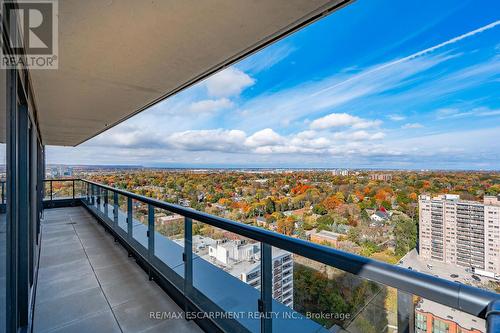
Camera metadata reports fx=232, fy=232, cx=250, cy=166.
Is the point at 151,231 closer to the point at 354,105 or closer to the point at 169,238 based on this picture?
the point at 169,238

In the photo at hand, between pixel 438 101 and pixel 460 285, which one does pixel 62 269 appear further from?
pixel 438 101

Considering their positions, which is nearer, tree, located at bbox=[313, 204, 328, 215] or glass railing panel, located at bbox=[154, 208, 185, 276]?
glass railing panel, located at bbox=[154, 208, 185, 276]

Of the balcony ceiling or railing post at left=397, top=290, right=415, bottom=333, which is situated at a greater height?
the balcony ceiling

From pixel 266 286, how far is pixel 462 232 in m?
3.43

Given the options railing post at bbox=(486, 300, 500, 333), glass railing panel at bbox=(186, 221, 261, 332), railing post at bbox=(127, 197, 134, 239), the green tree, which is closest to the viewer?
railing post at bbox=(486, 300, 500, 333)

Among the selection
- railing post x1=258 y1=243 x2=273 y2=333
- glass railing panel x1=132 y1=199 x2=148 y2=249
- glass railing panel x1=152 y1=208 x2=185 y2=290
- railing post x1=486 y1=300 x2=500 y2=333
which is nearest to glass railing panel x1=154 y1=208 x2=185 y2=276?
glass railing panel x1=152 y1=208 x2=185 y2=290

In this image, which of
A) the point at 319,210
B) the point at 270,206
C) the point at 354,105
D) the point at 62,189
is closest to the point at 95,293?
the point at 270,206

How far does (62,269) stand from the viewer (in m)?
3.62

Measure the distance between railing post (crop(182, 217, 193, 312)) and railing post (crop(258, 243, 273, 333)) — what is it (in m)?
1.04

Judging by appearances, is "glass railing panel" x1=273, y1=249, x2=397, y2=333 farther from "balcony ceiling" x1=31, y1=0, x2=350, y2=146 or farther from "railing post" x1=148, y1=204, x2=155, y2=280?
"railing post" x1=148, y1=204, x2=155, y2=280

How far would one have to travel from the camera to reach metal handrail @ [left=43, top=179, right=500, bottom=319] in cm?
78

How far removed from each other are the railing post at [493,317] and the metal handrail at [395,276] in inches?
0.9

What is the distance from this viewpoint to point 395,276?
976mm

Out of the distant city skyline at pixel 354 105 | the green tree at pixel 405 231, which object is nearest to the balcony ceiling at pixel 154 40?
the distant city skyline at pixel 354 105
